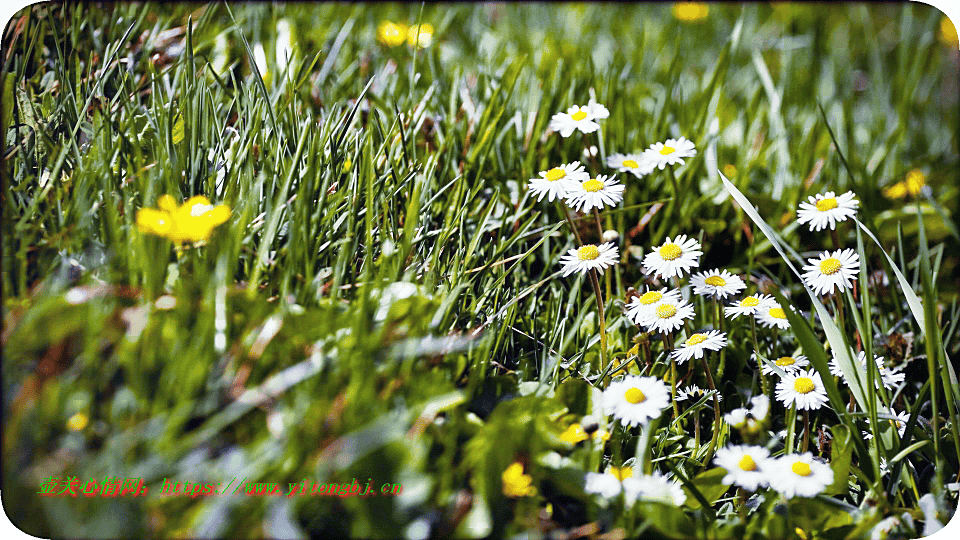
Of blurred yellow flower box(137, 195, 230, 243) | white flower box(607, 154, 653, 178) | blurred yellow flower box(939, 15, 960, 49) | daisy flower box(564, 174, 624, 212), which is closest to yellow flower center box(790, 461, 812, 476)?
daisy flower box(564, 174, 624, 212)

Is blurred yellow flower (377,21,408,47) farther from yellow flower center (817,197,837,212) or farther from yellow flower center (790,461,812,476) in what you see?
yellow flower center (790,461,812,476)

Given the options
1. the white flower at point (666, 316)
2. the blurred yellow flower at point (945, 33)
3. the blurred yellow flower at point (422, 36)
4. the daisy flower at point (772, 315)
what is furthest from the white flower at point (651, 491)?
the blurred yellow flower at point (945, 33)

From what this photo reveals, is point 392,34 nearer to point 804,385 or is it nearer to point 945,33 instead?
point 804,385

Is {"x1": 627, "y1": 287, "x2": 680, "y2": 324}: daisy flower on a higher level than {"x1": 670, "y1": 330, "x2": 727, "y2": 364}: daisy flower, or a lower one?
higher

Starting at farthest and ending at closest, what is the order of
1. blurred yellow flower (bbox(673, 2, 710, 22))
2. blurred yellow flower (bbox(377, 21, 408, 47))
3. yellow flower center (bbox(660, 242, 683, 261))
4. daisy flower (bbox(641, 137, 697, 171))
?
1. blurred yellow flower (bbox(673, 2, 710, 22))
2. blurred yellow flower (bbox(377, 21, 408, 47))
3. daisy flower (bbox(641, 137, 697, 171))
4. yellow flower center (bbox(660, 242, 683, 261))

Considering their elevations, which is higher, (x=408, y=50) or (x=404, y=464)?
(x=408, y=50)

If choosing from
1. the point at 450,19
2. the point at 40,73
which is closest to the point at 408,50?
the point at 450,19

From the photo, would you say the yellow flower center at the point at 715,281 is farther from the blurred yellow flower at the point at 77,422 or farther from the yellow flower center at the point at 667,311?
the blurred yellow flower at the point at 77,422

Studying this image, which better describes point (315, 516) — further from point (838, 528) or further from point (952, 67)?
point (952, 67)
